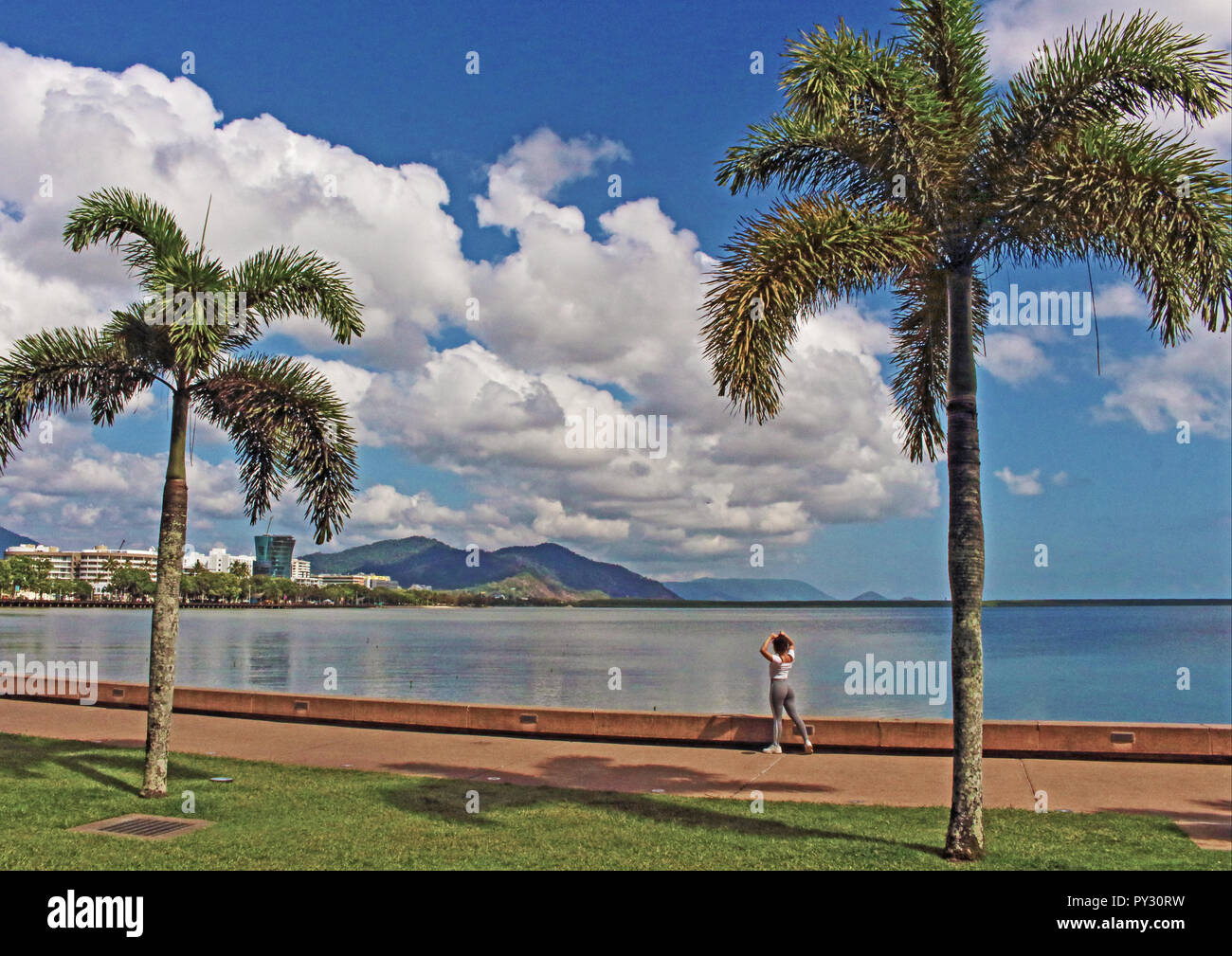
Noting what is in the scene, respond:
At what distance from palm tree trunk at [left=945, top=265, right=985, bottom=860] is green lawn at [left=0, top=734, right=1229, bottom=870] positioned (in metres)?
0.39

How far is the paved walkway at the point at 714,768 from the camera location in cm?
1020

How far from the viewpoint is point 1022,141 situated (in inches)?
344

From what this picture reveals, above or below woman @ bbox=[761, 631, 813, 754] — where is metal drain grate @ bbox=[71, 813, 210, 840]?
below

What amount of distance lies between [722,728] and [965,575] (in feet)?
20.7

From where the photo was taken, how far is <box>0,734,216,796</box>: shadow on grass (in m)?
11.1

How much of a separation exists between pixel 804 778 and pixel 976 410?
198 inches

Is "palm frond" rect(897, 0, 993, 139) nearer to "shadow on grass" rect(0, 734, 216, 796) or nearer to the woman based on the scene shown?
the woman

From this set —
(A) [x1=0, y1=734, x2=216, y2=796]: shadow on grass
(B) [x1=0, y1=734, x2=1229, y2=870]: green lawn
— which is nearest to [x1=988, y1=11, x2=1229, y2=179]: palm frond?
(B) [x1=0, y1=734, x2=1229, y2=870]: green lawn

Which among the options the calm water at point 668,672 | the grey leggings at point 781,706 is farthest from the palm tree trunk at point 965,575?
the calm water at point 668,672

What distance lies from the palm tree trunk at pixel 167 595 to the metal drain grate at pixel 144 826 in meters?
1.19

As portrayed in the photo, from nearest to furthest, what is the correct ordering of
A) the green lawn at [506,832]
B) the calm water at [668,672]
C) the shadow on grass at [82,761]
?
the green lawn at [506,832] → the shadow on grass at [82,761] → the calm water at [668,672]

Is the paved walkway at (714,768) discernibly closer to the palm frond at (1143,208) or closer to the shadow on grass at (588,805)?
the shadow on grass at (588,805)
